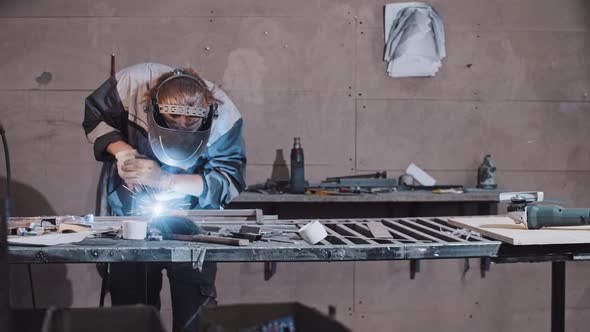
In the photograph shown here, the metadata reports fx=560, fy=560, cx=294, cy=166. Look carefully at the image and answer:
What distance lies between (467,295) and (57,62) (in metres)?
2.74

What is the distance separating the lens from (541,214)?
71.6 inches

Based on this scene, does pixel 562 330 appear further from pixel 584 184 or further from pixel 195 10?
pixel 195 10

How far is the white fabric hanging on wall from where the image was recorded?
320cm

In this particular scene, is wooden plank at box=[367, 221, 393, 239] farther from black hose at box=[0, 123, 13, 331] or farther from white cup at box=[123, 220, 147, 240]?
black hose at box=[0, 123, 13, 331]

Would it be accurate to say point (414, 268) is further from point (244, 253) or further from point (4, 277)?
point (4, 277)

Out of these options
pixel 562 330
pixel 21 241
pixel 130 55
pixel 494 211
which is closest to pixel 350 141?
pixel 494 211

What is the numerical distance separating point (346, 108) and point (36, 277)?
6.72 ft

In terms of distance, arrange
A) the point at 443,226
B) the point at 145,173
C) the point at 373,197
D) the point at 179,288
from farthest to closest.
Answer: the point at 373,197, the point at 145,173, the point at 179,288, the point at 443,226

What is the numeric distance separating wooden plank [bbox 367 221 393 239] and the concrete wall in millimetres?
1247

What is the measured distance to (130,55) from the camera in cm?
319

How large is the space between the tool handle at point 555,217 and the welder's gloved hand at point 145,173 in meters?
1.41

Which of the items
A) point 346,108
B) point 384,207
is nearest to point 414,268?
point 384,207

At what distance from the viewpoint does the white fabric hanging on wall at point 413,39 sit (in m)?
3.20

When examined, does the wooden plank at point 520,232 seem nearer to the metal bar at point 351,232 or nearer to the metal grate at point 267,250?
the metal grate at point 267,250
